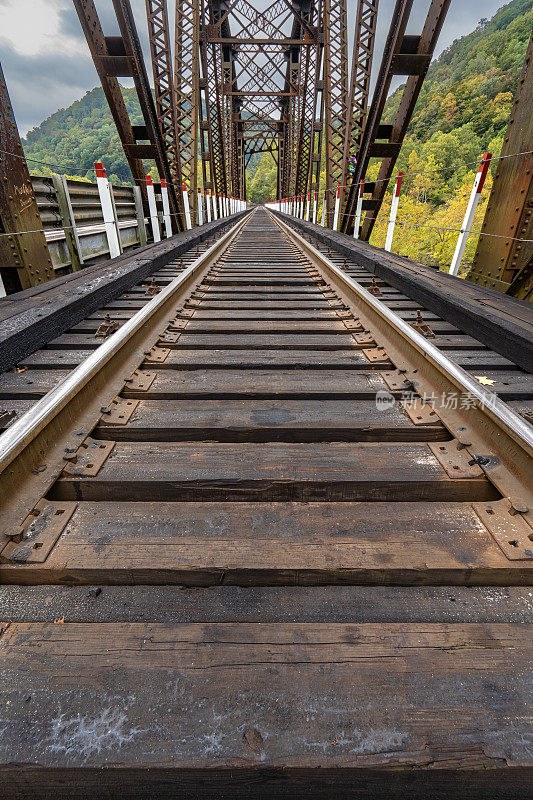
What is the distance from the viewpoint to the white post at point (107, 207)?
221 inches

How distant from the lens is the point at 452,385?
197 centimetres

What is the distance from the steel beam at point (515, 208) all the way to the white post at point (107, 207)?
16.5 feet

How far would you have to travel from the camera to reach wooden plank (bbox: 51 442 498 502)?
57.4 inches

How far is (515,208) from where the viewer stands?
420cm

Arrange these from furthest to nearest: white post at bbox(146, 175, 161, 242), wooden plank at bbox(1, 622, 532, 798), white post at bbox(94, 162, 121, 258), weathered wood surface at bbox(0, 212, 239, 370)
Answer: white post at bbox(146, 175, 161, 242), white post at bbox(94, 162, 121, 258), weathered wood surface at bbox(0, 212, 239, 370), wooden plank at bbox(1, 622, 532, 798)

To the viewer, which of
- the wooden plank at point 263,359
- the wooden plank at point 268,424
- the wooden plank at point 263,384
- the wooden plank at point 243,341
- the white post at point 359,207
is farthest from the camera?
the white post at point 359,207

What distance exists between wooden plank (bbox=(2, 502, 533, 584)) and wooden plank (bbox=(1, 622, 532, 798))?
0.15 meters

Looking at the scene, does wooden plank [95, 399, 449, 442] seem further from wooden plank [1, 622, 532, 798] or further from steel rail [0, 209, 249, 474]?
wooden plank [1, 622, 532, 798]

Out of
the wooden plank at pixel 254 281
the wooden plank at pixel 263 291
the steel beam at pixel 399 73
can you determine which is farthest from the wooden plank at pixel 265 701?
the steel beam at pixel 399 73

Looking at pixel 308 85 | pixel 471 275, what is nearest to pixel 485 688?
pixel 471 275

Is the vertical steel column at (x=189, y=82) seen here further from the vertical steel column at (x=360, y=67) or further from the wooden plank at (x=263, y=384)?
the wooden plank at (x=263, y=384)

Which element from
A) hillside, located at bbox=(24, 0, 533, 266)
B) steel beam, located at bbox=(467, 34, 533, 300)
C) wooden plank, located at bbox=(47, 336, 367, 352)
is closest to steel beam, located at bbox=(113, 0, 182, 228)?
steel beam, located at bbox=(467, 34, 533, 300)

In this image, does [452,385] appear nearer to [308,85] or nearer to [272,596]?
[272,596]

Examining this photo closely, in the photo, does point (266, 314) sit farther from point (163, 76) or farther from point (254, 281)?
point (163, 76)
